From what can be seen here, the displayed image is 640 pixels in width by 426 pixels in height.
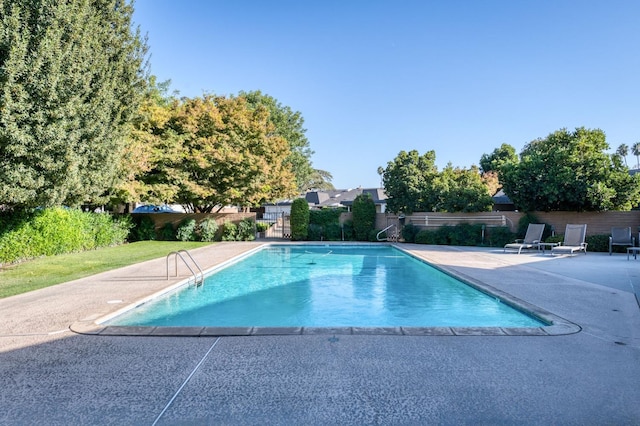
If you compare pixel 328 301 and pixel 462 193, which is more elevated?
pixel 462 193

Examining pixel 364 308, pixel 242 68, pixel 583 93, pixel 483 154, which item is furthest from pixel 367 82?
pixel 483 154

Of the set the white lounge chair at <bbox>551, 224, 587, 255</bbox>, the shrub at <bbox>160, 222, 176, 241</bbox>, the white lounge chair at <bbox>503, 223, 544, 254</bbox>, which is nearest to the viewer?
the white lounge chair at <bbox>551, 224, 587, 255</bbox>

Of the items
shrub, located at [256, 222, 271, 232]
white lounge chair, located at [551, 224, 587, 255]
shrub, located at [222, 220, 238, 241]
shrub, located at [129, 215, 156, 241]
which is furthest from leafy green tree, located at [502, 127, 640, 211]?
shrub, located at [129, 215, 156, 241]

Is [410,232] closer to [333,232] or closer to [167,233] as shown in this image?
[333,232]

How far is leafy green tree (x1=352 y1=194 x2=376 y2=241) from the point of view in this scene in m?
20.0

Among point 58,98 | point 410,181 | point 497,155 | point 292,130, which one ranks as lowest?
point 410,181

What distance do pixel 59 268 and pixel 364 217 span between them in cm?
1344

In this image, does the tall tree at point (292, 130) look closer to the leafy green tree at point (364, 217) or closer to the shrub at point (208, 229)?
the shrub at point (208, 229)

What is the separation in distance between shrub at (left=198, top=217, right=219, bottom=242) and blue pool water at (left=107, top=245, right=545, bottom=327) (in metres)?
7.41

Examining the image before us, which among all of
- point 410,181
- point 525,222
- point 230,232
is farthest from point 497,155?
point 230,232

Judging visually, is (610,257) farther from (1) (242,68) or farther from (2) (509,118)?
(1) (242,68)

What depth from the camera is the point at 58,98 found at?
8656 millimetres

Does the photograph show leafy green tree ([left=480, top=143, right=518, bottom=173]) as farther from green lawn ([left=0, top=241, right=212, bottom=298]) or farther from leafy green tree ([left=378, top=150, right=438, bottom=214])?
green lawn ([left=0, top=241, right=212, bottom=298])

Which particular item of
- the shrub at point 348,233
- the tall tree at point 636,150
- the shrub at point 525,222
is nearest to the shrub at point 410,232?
the shrub at point 348,233
